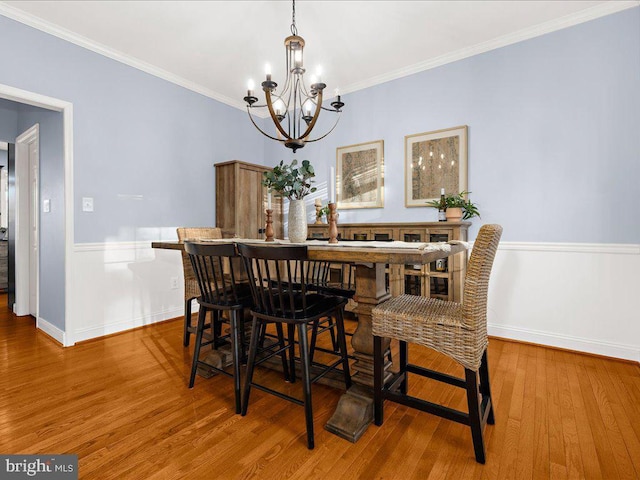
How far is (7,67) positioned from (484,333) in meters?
3.81

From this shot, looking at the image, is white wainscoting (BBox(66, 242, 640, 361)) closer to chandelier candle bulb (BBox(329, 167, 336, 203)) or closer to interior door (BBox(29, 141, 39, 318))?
interior door (BBox(29, 141, 39, 318))

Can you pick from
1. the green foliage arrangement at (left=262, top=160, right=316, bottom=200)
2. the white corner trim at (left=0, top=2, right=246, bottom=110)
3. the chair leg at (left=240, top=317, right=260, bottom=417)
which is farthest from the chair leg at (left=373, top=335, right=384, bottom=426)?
the white corner trim at (left=0, top=2, right=246, bottom=110)

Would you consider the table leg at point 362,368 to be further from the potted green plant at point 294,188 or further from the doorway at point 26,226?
the doorway at point 26,226

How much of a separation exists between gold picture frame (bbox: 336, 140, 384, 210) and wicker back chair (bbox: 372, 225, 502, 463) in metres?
2.29

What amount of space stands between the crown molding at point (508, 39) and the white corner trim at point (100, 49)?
1849 mm

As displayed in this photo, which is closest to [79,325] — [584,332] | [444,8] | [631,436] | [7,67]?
[7,67]

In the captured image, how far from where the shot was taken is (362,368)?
175 centimetres

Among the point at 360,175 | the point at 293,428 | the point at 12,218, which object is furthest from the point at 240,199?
the point at 293,428

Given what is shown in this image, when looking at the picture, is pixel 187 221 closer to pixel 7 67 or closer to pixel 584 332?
pixel 7 67

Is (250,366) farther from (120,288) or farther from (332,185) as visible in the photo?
(332,185)

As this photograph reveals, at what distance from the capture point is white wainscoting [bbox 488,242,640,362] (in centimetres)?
249

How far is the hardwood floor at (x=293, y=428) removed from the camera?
1.38 m

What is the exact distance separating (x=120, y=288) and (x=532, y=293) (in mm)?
3889

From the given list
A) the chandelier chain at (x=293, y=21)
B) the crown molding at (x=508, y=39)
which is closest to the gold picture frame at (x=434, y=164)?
the crown molding at (x=508, y=39)
